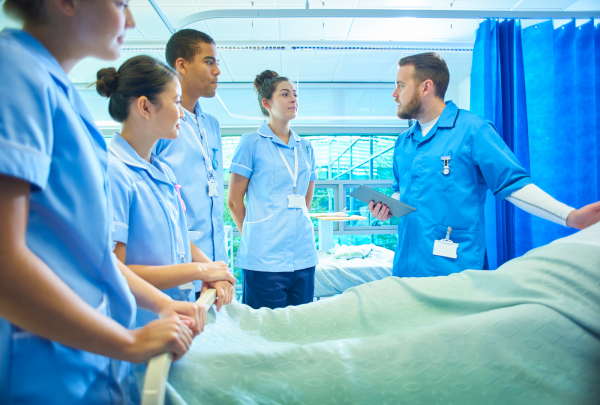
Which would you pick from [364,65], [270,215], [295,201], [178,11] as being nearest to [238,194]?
[270,215]

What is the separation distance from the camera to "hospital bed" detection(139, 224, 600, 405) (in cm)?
74

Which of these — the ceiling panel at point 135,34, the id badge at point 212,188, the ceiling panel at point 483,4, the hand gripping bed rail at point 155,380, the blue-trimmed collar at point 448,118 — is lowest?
the hand gripping bed rail at point 155,380

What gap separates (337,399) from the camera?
741 millimetres

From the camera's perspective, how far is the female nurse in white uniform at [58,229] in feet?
1.47

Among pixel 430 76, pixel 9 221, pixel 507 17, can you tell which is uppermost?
pixel 507 17

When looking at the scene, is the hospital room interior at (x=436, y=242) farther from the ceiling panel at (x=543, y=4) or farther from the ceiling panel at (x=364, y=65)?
the ceiling panel at (x=364, y=65)

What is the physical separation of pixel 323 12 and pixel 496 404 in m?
2.06

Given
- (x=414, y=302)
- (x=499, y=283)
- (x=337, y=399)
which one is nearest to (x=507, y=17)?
(x=499, y=283)

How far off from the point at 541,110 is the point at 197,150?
196 cm

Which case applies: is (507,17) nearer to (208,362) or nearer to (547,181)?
(547,181)

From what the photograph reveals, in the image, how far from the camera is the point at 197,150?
5.05 ft

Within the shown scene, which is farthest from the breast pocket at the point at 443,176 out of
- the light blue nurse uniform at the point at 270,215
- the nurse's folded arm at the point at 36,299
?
the nurse's folded arm at the point at 36,299

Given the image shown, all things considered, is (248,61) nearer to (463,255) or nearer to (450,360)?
(463,255)

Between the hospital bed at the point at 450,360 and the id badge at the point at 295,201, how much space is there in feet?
3.34
